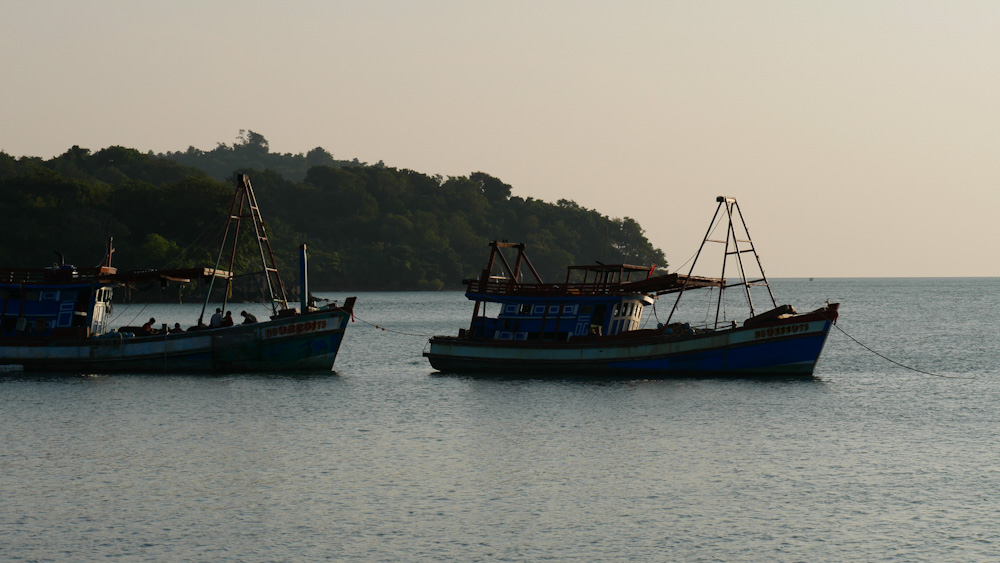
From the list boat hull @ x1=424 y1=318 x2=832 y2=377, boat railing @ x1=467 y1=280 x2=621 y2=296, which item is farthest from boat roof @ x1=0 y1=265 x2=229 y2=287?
boat hull @ x1=424 y1=318 x2=832 y2=377

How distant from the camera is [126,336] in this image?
178 ft

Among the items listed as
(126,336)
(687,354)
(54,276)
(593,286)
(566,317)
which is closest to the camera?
(687,354)

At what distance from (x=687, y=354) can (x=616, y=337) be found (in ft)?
10.9

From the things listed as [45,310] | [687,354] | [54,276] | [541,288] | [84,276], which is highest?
[541,288]

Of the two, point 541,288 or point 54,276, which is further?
point 541,288

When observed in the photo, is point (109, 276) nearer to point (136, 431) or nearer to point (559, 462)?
point (136, 431)

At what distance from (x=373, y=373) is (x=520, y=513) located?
3445 cm

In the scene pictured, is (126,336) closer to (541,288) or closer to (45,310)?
(45,310)

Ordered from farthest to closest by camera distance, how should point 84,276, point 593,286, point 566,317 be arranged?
point 593,286
point 566,317
point 84,276

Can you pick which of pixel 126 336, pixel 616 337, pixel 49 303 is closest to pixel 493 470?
pixel 616 337

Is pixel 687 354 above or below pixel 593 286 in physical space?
below

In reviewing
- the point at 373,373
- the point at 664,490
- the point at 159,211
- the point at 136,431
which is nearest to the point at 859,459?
the point at 664,490

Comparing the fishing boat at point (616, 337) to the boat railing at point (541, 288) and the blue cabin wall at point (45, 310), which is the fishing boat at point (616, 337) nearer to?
the boat railing at point (541, 288)

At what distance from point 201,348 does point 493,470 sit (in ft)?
84.3
